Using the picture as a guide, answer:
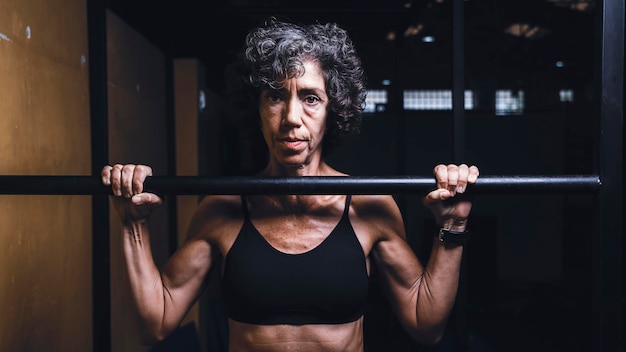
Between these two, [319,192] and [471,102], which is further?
[471,102]

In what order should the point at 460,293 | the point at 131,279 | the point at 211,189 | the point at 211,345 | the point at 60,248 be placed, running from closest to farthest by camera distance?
the point at 211,189 < the point at 131,279 < the point at 60,248 < the point at 460,293 < the point at 211,345

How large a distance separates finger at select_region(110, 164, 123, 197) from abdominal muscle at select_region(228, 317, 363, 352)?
1.71 ft

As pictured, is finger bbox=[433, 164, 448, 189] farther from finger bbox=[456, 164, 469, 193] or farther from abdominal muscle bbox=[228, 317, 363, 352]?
abdominal muscle bbox=[228, 317, 363, 352]

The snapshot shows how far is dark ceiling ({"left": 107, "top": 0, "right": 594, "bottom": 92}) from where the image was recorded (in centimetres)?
275

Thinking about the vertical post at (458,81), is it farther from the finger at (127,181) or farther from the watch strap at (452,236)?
the finger at (127,181)

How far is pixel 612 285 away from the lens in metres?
1.21

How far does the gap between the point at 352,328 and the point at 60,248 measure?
104cm

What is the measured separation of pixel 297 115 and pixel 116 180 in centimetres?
47

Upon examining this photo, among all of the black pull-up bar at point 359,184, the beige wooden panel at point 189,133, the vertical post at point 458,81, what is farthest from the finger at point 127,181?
the beige wooden panel at point 189,133

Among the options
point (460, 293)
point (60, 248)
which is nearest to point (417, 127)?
point (460, 293)

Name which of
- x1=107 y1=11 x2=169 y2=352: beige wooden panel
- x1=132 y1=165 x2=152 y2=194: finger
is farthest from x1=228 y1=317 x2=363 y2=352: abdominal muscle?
x1=107 y1=11 x2=169 y2=352: beige wooden panel

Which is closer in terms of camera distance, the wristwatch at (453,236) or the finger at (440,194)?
the finger at (440,194)

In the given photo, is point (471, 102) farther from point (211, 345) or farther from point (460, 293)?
point (460, 293)

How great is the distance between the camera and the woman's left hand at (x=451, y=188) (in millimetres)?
1246
